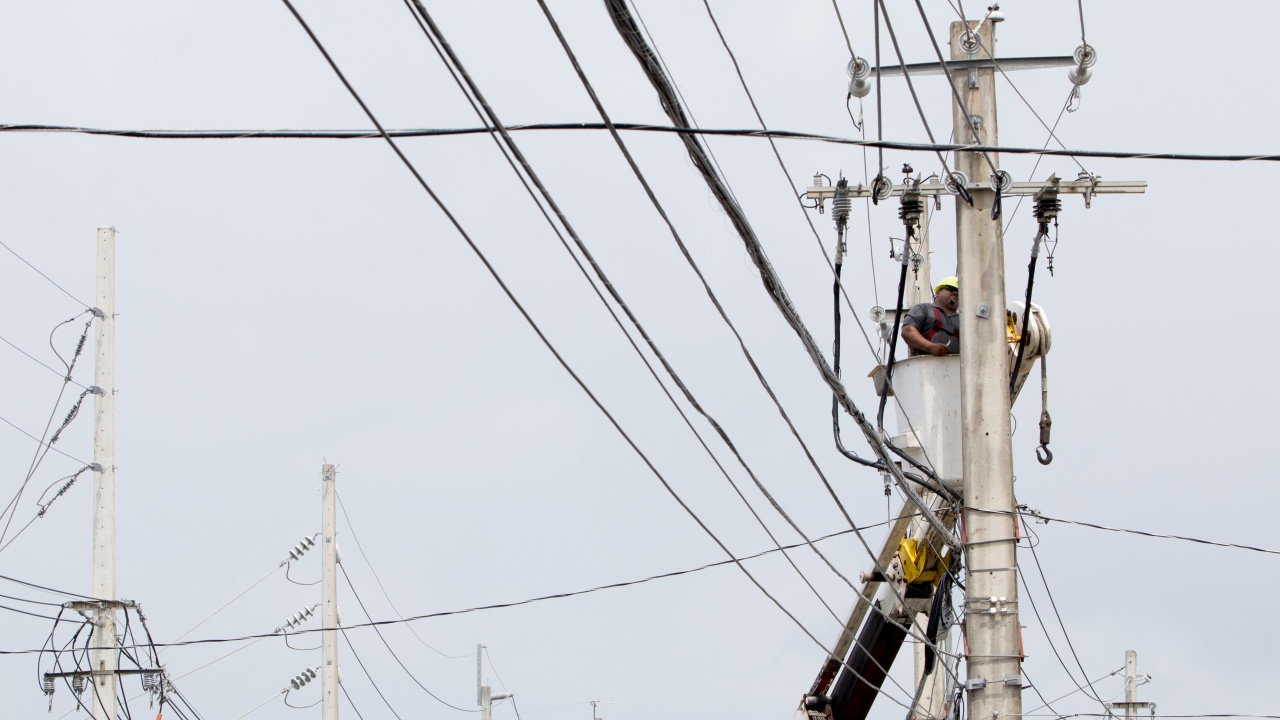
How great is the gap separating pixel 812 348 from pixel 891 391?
383cm

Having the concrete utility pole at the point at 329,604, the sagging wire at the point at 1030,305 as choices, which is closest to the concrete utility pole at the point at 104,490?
the concrete utility pole at the point at 329,604

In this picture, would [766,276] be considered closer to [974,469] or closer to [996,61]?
[974,469]

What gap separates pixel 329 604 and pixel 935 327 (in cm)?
1346

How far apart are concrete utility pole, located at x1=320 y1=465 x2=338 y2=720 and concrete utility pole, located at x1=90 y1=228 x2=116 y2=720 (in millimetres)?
5330

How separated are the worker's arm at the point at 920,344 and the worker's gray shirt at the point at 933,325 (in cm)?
6

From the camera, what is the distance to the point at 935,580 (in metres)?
11.8

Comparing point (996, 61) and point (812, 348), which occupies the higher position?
point (996, 61)

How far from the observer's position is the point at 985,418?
10633mm

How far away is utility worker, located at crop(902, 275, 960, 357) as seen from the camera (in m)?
11.4

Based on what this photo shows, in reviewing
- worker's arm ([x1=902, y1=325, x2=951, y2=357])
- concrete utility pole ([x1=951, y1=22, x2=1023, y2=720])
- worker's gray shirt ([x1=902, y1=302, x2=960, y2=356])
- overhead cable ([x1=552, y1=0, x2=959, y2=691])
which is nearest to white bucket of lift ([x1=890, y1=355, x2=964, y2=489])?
worker's arm ([x1=902, y1=325, x2=951, y2=357])

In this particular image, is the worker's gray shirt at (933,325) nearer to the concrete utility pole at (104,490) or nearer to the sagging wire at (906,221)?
the sagging wire at (906,221)

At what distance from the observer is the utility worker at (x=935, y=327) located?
1145 centimetres

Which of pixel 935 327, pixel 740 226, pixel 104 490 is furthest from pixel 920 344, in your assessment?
pixel 104 490

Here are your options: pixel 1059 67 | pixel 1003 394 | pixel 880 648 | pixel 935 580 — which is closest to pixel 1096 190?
pixel 1059 67
